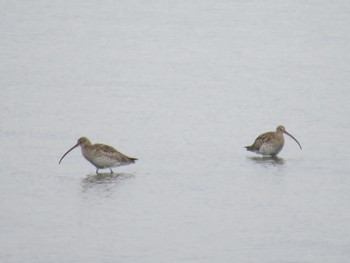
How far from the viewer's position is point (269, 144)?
1325 centimetres

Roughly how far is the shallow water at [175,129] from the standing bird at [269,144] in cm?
14

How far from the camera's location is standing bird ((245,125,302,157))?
43.5 feet

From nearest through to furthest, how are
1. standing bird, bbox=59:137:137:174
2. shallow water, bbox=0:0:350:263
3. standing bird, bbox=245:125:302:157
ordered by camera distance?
shallow water, bbox=0:0:350:263
standing bird, bbox=59:137:137:174
standing bird, bbox=245:125:302:157

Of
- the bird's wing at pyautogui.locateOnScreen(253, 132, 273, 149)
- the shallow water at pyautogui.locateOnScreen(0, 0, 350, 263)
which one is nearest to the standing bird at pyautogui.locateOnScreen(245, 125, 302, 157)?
the bird's wing at pyautogui.locateOnScreen(253, 132, 273, 149)

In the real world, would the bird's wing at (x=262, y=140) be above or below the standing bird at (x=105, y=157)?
above

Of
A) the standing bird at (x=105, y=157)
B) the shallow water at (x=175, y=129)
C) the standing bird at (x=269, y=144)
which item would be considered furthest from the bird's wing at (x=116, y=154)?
the standing bird at (x=269, y=144)

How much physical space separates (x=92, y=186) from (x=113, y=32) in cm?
1247

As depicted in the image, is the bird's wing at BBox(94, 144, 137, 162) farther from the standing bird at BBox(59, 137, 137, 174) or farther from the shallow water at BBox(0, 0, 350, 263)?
the shallow water at BBox(0, 0, 350, 263)

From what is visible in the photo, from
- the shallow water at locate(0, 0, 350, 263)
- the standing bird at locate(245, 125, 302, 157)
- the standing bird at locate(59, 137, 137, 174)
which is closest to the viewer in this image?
the shallow water at locate(0, 0, 350, 263)

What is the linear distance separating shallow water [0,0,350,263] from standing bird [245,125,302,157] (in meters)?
0.14

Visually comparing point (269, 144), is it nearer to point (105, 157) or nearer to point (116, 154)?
point (116, 154)

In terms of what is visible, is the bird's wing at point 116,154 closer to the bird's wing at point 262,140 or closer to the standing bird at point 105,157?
the standing bird at point 105,157

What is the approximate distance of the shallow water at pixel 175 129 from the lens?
32.0 feet

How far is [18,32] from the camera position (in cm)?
2286
